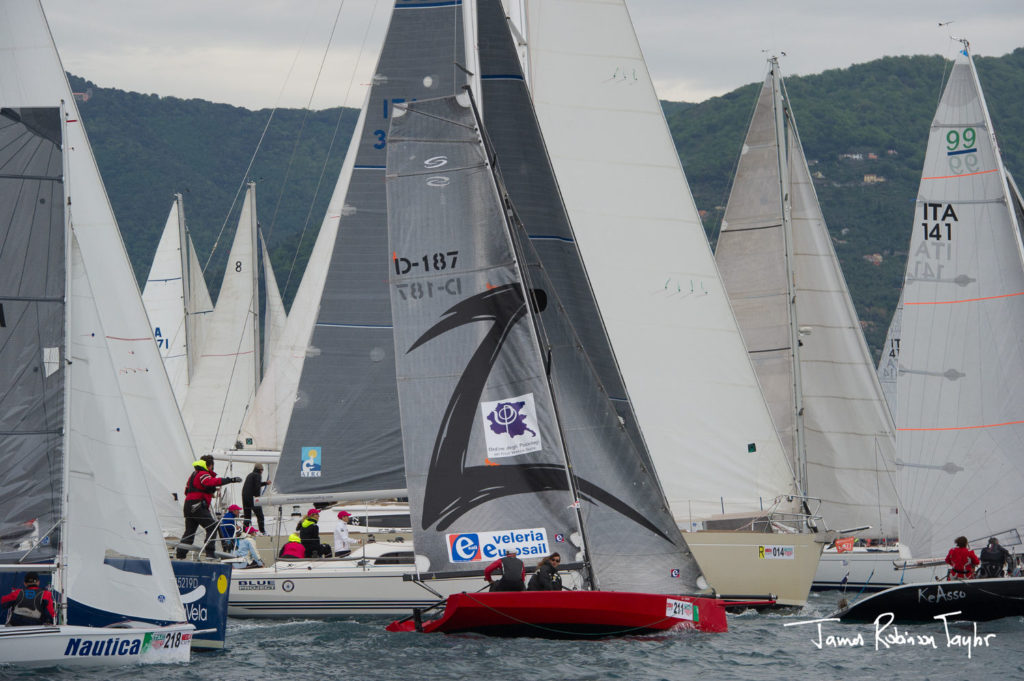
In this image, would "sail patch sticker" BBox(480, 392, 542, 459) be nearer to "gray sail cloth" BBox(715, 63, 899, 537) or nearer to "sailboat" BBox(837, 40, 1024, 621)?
"sailboat" BBox(837, 40, 1024, 621)

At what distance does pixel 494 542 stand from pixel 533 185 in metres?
4.16

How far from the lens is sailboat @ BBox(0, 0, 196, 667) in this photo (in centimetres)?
1419

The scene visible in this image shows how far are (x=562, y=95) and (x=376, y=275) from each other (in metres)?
4.20

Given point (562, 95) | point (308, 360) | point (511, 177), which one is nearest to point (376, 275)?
point (308, 360)

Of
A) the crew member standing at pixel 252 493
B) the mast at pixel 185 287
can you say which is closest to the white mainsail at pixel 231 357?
the mast at pixel 185 287

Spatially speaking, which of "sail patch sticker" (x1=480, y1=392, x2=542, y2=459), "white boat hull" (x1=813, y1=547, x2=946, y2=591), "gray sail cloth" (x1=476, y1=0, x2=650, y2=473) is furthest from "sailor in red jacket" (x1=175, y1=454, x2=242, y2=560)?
"white boat hull" (x1=813, y1=547, x2=946, y2=591)

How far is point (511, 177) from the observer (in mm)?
16891

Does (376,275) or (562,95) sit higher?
Answer: (562,95)

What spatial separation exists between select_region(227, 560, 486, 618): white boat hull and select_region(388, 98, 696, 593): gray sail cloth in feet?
6.08

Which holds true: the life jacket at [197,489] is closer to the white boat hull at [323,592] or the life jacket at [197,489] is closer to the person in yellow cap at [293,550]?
the white boat hull at [323,592]

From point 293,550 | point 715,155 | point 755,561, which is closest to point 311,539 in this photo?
point 293,550

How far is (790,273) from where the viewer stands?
944 inches

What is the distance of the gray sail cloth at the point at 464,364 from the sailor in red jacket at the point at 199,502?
3.21 m

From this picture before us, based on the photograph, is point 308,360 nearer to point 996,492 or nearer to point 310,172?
point 996,492
